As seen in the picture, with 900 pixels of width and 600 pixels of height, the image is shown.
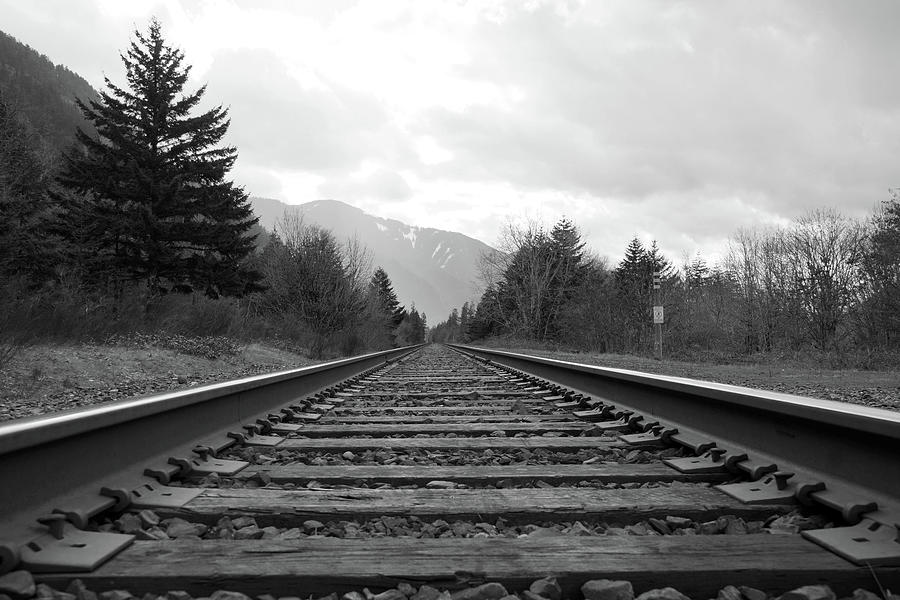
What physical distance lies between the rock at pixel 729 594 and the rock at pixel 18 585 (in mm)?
1534

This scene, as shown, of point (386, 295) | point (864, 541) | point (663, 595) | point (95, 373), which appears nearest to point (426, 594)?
point (663, 595)

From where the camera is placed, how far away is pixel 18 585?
1.23m

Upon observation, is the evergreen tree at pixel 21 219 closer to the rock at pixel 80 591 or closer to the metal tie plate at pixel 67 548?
the metal tie plate at pixel 67 548

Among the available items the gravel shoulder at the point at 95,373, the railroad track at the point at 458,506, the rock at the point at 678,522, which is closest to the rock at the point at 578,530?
the railroad track at the point at 458,506

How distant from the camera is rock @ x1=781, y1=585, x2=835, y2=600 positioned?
1241 millimetres

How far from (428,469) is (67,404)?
5.89m

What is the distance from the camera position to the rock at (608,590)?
4.16 ft

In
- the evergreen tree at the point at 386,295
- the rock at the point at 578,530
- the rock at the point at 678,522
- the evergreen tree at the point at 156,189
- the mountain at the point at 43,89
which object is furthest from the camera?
the evergreen tree at the point at 386,295

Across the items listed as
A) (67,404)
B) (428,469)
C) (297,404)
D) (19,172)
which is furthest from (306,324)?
(428,469)

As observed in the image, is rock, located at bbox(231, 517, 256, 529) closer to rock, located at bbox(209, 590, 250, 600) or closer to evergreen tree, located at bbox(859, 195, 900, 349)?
rock, located at bbox(209, 590, 250, 600)

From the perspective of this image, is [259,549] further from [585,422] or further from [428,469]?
[585,422]

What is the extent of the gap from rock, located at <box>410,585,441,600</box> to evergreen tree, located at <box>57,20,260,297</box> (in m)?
21.2

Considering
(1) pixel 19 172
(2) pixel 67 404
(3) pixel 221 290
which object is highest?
(1) pixel 19 172

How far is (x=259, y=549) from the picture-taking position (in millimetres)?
1466
